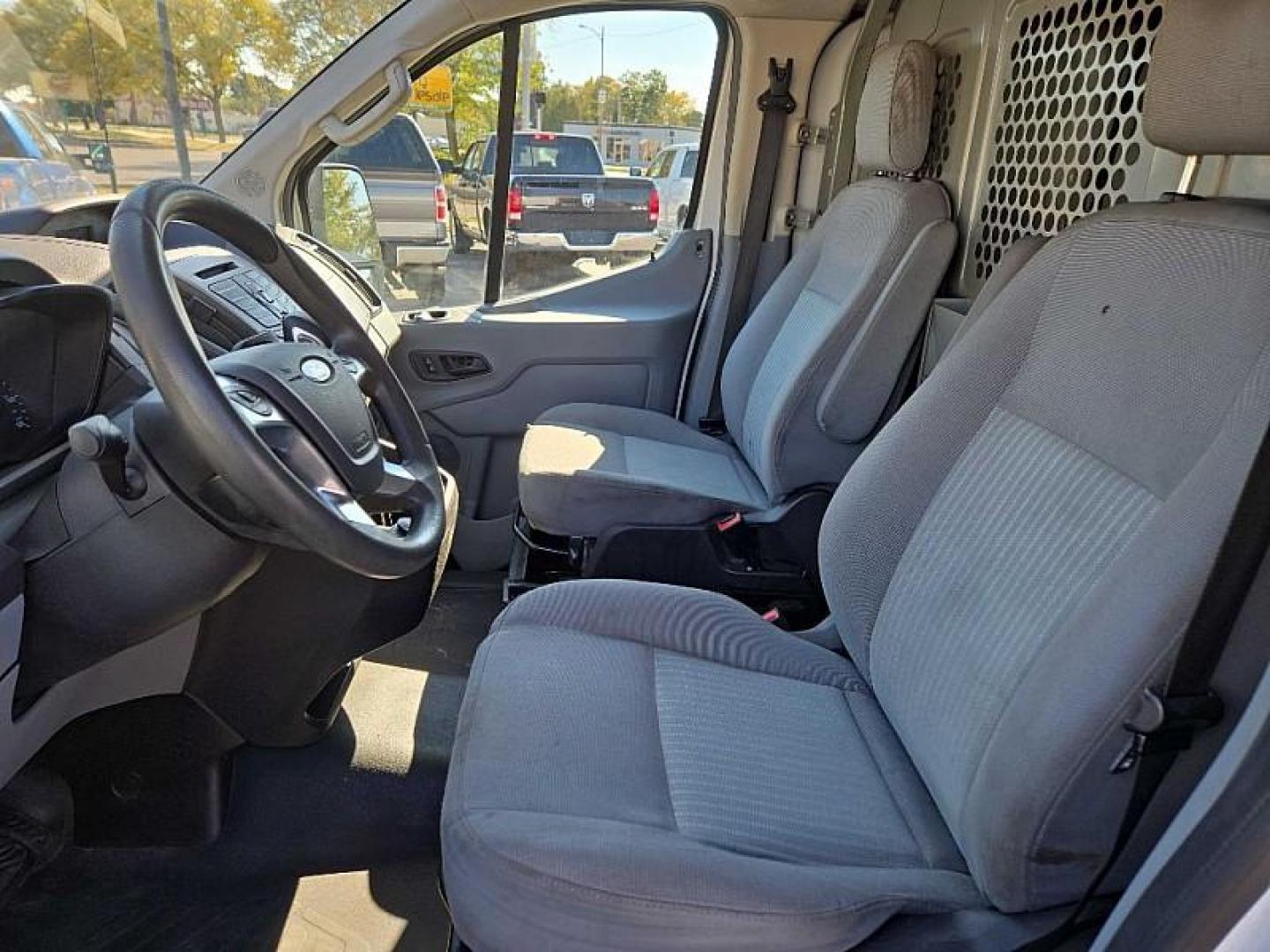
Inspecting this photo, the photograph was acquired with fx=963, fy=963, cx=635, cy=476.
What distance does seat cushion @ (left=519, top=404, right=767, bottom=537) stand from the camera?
1773 millimetres

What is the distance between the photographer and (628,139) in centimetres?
269

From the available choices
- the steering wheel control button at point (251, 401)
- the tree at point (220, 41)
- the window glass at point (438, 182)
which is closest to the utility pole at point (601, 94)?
the window glass at point (438, 182)

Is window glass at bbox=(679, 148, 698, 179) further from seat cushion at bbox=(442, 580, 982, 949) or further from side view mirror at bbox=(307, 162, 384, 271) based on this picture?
seat cushion at bbox=(442, 580, 982, 949)

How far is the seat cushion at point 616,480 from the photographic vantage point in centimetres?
177

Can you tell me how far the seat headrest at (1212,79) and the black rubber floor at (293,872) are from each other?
49.0 inches

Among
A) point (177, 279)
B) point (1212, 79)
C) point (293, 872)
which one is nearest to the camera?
point (1212, 79)

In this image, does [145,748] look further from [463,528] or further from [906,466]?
[463,528]

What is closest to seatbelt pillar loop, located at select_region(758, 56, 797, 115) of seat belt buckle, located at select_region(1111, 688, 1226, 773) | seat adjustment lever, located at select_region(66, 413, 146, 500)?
seat adjustment lever, located at select_region(66, 413, 146, 500)

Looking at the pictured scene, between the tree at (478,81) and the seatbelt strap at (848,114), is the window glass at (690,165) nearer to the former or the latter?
the seatbelt strap at (848,114)

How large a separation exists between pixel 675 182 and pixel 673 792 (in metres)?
2.03

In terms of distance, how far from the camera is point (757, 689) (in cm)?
114

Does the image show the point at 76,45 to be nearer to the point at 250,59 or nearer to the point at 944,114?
the point at 250,59

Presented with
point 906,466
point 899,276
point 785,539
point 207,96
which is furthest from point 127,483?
point 207,96

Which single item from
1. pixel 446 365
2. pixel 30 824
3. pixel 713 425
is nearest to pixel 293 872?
pixel 30 824
